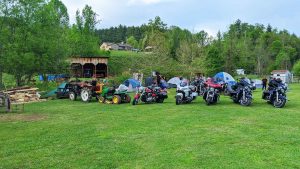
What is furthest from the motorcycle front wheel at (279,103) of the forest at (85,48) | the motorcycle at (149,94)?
the forest at (85,48)

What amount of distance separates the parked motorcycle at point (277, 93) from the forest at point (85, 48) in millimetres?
11900

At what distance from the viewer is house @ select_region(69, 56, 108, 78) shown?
123 feet

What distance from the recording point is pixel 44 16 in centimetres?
1911

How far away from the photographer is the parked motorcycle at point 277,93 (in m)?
12.2

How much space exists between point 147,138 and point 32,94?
10.9m

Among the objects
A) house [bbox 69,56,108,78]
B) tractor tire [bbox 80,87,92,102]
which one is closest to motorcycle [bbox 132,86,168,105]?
tractor tire [bbox 80,87,92,102]

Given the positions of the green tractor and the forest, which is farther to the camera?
the forest

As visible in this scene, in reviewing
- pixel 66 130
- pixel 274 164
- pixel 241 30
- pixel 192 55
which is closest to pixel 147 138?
pixel 66 130

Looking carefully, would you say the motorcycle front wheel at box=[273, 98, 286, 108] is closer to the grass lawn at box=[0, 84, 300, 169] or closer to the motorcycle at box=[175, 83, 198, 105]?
the grass lawn at box=[0, 84, 300, 169]

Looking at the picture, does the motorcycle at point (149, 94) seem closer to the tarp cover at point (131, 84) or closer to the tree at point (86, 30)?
the tarp cover at point (131, 84)

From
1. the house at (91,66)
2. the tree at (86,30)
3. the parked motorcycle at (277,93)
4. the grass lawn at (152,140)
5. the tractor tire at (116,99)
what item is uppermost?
the tree at (86,30)

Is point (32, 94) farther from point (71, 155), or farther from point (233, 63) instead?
point (233, 63)

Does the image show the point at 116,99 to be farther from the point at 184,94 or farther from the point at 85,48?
the point at 85,48

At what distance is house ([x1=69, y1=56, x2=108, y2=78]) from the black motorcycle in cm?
2590
